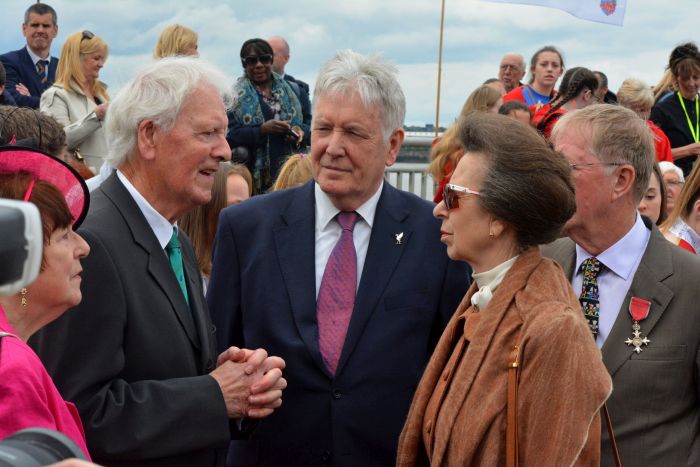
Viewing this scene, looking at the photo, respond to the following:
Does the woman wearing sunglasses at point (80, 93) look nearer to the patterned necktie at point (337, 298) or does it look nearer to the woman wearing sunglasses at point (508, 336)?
the patterned necktie at point (337, 298)

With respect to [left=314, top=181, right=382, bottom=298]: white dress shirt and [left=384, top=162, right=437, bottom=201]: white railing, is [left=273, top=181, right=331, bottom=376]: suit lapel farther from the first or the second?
[left=384, top=162, right=437, bottom=201]: white railing

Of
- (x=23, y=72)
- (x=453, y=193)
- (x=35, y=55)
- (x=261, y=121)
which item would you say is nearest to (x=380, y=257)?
(x=453, y=193)

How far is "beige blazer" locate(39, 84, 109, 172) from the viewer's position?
746 centimetres

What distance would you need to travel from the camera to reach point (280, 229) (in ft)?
12.4

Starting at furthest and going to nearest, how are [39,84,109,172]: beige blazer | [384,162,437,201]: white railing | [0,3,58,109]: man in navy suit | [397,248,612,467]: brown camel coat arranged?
[384,162,437,201]: white railing → [0,3,58,109]: man in navy suit → [39,84,109,172]: beige blazer → [397,248,612,467]: brown camel coat

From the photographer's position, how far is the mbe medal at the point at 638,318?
334cm

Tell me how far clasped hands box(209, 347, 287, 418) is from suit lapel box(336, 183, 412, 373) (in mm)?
337

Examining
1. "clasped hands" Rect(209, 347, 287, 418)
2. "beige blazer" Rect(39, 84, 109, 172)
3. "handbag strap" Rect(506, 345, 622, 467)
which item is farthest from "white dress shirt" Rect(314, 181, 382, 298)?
"beige blazer" Rect(39, 84, 109, 172)

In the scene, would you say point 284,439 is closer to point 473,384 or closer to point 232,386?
point 232,386

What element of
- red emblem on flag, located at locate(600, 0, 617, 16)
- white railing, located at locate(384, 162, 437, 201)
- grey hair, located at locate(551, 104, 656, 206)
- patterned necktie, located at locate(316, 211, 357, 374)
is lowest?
white railing, located at locate(384, 162, 437, 201)

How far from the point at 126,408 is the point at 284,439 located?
784 millimetres

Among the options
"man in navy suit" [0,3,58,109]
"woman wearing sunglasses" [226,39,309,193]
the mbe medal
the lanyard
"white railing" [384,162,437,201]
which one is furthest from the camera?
"white railing" [384,162,437,201]

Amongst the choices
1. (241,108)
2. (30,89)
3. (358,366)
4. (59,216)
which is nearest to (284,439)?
(358,366)

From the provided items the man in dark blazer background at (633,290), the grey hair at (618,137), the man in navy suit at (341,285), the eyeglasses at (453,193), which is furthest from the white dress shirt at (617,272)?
the eyeglasses at (453,193)
